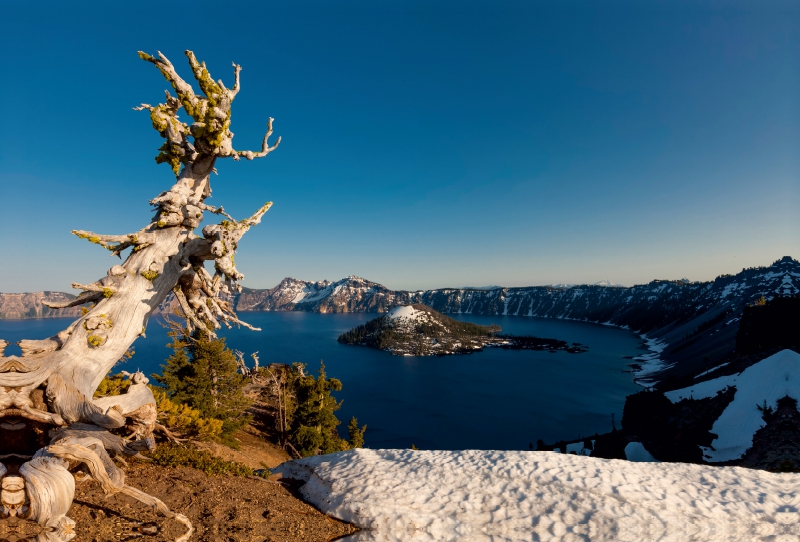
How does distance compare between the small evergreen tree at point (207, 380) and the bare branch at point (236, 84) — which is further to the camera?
the small evergreen tree at point (207, 380)

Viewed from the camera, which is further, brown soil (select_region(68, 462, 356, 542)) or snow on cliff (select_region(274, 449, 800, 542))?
snow on cliff (select_region(274, 449, 800, 542))

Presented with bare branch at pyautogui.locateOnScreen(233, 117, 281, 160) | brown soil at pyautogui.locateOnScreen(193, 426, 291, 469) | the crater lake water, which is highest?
bare branch at pyautogui.locateOnScreen(233, 117, 281, 160)

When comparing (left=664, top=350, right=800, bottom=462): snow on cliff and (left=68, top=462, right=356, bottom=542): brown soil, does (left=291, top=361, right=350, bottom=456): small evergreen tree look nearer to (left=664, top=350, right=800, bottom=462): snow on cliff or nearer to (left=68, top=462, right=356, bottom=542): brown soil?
(left=68, top=462, right=356, bottom=542): brown soil

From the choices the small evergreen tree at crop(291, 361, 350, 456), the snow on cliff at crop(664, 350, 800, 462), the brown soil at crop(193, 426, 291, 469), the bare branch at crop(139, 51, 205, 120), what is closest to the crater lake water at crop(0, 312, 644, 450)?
the brown soil at crop(193, 426, 291, 469)

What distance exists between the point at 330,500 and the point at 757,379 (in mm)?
48601

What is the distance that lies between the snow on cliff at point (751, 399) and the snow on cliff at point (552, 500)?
2959 cm

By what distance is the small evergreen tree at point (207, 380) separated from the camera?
24109 mm

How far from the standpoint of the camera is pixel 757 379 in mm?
36344

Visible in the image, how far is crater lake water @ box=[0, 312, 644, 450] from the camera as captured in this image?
236 feet

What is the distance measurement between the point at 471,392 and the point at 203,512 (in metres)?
104

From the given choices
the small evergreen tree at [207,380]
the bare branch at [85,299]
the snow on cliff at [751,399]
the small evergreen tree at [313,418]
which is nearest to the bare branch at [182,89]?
the bare branch at [85,299]

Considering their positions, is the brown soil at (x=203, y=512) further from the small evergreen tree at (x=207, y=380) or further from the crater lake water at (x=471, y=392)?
the crater lake water at (x=471, y=392)

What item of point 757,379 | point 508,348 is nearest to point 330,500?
point 757,379

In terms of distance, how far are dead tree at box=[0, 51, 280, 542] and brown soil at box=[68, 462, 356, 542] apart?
18.2 inches
